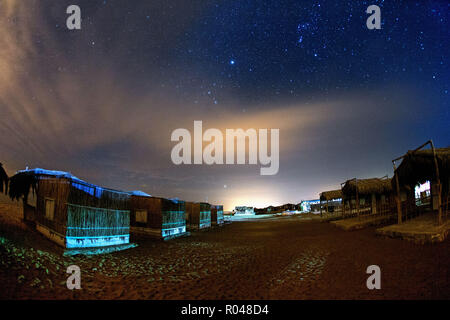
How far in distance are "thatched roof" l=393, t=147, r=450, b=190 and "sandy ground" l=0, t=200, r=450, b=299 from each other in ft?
16.1

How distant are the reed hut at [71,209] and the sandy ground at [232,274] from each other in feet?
3.23

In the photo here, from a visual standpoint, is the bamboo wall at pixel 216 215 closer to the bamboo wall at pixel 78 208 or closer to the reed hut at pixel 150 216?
the reed hut at pixel 150 216

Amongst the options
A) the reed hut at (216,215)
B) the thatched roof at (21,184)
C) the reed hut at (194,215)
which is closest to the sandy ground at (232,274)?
the thatched roof at (21,184)

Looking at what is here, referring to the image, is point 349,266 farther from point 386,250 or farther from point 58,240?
point 58,240

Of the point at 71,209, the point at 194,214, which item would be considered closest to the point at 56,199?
the point at 71,209

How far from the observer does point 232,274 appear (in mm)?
7996

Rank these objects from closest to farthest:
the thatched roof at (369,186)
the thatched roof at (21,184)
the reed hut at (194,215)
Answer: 1. the thatched roof at (21,184)
2. the thatched roof at (369,186)
3. the reed hut at (194,215)

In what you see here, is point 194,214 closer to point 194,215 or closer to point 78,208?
point 194,215

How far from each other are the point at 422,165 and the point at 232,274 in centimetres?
1227

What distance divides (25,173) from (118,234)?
6.47 meters

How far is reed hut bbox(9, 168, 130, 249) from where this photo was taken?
36.3 ft

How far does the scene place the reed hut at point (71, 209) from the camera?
1106 centimetres
